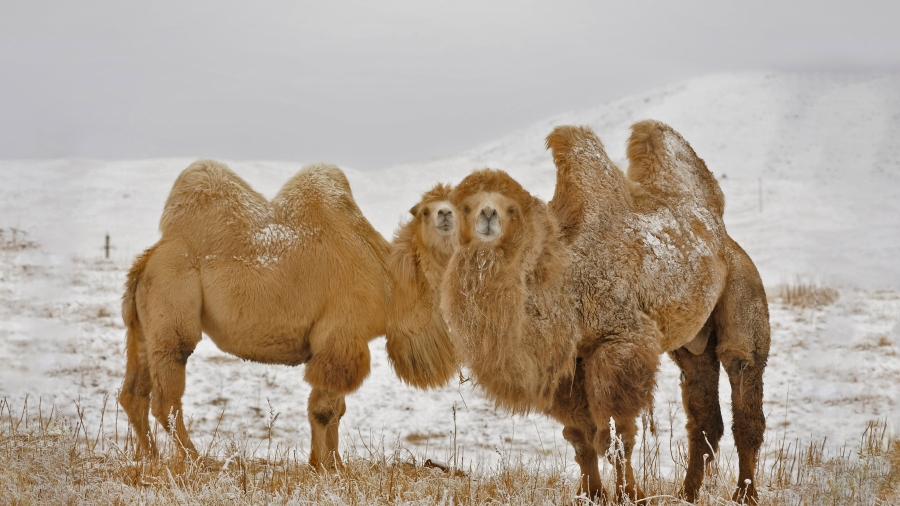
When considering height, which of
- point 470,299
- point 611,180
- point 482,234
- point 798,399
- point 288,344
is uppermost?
point 611,180

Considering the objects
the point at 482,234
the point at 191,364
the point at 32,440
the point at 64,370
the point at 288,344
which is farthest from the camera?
the point at 191,364

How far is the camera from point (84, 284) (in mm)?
14219

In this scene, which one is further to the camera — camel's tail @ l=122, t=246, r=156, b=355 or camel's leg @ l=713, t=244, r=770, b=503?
camel's tail @ l=122, t=246, r=156, b=355

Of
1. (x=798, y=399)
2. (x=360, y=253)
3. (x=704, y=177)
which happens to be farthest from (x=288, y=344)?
(x=798, y=399)

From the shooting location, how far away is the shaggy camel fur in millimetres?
3859

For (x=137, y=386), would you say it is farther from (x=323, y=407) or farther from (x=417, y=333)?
(x=417, y=333)

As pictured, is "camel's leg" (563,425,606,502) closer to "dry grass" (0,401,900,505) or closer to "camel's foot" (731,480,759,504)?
"dry grass" (0,401,900,505)

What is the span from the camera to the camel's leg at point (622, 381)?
391cm

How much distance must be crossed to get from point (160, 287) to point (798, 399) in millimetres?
7541

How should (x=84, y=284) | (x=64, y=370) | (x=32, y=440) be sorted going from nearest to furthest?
1. (x=32, y=440)
2. (x=64, y=370)
3. (x=84, y=284)

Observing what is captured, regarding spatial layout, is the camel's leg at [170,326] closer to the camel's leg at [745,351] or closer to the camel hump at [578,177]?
the camel hump at [578,177]

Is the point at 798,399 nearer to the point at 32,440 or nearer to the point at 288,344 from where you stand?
the point at 288,344

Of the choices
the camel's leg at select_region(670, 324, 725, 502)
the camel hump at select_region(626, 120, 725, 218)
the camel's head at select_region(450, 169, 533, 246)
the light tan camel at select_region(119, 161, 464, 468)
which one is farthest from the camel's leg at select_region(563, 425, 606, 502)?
the light tan camel at select_region(119, 161, 464, 468)

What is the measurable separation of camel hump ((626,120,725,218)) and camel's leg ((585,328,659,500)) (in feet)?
4.11
